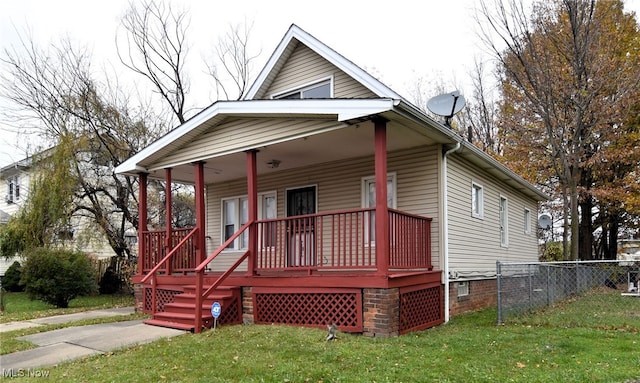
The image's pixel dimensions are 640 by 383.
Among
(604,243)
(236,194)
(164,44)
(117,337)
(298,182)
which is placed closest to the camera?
(117,337)

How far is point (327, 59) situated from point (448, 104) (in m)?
2.89

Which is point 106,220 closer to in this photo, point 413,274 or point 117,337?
point 117,337

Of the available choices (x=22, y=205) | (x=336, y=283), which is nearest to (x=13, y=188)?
(x=22, y=205)

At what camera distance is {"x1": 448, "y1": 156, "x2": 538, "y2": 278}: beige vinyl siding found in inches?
387

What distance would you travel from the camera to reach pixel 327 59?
10.6 meters

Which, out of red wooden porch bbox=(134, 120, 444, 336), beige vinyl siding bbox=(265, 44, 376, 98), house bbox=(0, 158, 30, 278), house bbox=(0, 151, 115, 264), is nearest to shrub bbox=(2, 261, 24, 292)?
house bbox=(0, 151, 115, 264)

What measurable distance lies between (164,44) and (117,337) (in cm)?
1674

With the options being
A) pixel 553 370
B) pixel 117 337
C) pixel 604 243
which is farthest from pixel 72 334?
pixel 604 243

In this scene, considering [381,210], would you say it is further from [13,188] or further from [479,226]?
[13,188]

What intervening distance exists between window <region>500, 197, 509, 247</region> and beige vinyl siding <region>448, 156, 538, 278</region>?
145 mm

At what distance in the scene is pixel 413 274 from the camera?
26.1 feet

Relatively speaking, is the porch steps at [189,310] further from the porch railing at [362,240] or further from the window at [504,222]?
the window at [504,222]

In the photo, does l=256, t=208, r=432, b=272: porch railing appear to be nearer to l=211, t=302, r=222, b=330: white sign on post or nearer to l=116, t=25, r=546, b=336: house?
l=116, t=25, r=546, b=336: house

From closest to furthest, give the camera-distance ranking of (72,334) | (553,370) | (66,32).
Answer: (553,370)
(72,334)
(66,32)
